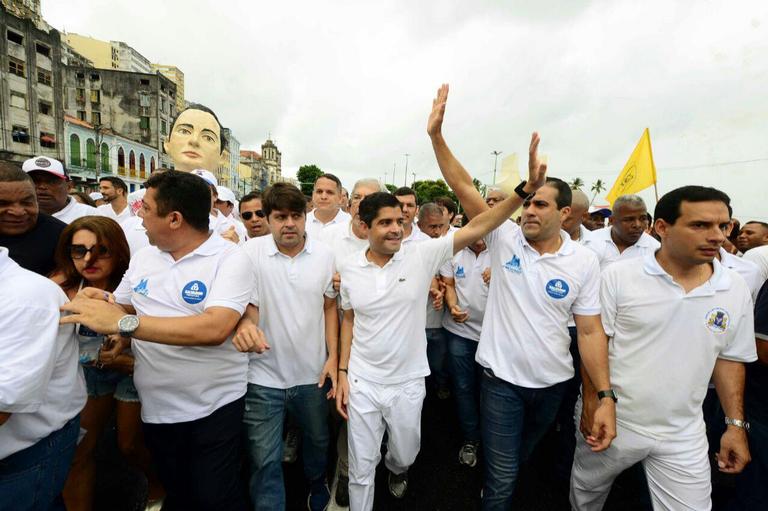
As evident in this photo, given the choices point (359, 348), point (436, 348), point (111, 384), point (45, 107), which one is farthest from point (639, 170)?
point (45, 107)

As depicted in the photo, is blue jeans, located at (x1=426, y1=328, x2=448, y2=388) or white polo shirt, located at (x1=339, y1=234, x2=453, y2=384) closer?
white polo shirt, located at (x1=339, y1=234, x2=453, y2=384)

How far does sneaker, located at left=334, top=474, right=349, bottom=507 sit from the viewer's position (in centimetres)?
290

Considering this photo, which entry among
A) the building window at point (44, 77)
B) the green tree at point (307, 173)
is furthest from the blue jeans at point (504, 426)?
the green tree at point (307, 173)

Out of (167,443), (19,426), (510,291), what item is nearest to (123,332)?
(19,426)

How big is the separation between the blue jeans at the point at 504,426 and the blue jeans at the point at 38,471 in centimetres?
250

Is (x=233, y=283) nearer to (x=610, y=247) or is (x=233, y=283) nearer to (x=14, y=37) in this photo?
(x=610, y=247)

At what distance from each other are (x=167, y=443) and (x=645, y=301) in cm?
298

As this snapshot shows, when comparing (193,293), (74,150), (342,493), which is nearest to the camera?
(193,293)

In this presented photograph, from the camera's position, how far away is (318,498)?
2771mm

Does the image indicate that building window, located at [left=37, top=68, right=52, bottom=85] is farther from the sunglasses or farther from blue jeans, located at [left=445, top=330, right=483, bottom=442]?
blue jeans, located at [left=445, top=330, right=483, bottom=442]

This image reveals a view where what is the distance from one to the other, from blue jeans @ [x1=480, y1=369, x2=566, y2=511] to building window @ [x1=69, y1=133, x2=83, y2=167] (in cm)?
3740

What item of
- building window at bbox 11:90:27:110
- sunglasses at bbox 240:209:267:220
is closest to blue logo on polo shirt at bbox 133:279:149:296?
sunglasses at bbox 240:209:267:220

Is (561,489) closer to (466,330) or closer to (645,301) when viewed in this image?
(466,330)

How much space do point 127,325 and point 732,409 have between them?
337cm
